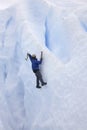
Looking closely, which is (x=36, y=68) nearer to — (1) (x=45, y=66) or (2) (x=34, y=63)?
(2) (x=34, y=63)

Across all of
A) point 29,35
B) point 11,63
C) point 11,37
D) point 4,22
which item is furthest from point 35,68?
point 4,22

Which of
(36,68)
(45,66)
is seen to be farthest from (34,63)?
(45,66)

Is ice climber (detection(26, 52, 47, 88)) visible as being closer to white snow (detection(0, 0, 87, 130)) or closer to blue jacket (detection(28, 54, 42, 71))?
blue jacket (detection(28, 54, 42, 71))

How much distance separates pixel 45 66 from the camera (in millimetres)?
8742

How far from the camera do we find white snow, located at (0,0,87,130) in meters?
8.02

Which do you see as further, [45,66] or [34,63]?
[45,66]

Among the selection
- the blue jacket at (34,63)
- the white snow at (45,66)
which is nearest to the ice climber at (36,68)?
the blue jacket at (34,63)

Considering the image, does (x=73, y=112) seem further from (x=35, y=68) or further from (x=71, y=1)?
(x=71, y=1)

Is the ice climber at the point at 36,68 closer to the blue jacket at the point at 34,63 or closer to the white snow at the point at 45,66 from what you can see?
the blue jacket at the point at 34,63

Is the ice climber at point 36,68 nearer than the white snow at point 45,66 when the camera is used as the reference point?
No

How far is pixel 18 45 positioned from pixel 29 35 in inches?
42.9

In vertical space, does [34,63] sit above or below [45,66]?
above

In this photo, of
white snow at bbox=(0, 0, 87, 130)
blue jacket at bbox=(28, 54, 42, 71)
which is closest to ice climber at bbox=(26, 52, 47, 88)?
blue jacket at bbox=(28, 54, 42, 71)

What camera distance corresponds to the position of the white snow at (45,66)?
8016mm
